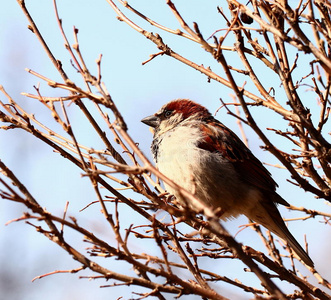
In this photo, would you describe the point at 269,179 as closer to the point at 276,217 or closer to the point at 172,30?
the point at 276,217

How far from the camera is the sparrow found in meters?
3.58

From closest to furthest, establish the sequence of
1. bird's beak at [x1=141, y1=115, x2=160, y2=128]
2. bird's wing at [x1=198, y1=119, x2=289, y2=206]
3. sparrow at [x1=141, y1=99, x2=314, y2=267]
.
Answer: sparrow at [x1=141, y1=99, x2=314, y2=267]
bird's wing at [x1=198, y1=119, x2=289, y2=206]
bird's beak at [x1=141, y1=115, x2=160, y2=128]

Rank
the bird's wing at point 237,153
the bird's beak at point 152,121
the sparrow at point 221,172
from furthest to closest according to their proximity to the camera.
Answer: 1. the bird's beak at point 152,121
2. the bird's wing at point 237,153
3. the sparrow at point 221,172

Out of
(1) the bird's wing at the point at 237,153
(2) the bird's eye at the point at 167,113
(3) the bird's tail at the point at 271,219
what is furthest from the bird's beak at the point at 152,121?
(3) the bird's tail at the point at 271,219

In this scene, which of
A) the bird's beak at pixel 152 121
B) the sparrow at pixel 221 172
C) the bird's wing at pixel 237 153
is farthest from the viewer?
the bird's beak at pixel 152 121

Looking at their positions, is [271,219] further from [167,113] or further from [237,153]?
[167,113]

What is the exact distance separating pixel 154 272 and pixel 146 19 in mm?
1505

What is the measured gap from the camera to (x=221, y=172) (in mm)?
3676

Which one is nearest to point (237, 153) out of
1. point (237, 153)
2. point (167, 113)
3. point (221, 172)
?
point (237, 153)

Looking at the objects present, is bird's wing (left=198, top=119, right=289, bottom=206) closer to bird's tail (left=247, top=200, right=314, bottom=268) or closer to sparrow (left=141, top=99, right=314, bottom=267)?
sparrow (left=141, top=99, right=314, bottom=267)

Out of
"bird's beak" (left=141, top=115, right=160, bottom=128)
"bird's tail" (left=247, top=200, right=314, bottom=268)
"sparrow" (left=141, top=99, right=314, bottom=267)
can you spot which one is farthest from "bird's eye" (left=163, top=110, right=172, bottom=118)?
"bird's tail" (left=247, top=200, right=314, bottom=268)

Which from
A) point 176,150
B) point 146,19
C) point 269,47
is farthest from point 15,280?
point 269,47

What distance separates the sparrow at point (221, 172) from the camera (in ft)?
11.8

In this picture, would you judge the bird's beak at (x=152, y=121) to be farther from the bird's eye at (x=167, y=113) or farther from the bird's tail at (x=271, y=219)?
the bird's tail at (x=271, y=219)
